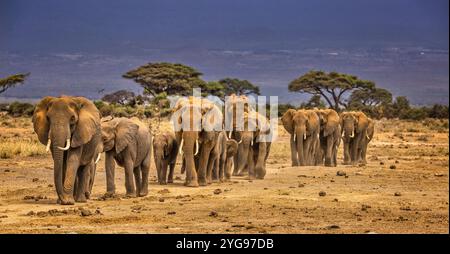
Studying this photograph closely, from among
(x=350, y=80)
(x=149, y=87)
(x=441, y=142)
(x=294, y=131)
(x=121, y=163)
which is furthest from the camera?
(x=350, y=80)

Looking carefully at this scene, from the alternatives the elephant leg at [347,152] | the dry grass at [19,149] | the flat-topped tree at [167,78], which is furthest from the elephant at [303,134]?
the flat-topped tree at [167,78]

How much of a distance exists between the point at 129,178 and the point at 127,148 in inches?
23.1

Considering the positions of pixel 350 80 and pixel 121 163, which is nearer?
pixel 121 163

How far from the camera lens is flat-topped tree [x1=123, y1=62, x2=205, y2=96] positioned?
73.4 m

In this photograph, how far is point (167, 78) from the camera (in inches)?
2938

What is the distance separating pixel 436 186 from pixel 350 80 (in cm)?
5760

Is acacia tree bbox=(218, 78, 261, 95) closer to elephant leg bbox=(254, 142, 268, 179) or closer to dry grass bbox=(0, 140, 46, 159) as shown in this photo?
dry grass bbox=(0, 140, 46, 159)

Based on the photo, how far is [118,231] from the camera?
15.6 meters

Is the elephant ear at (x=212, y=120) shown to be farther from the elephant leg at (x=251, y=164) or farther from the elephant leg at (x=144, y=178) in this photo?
the elephant leg at (x=144, y=178)

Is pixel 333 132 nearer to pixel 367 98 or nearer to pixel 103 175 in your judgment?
pixel 103 175

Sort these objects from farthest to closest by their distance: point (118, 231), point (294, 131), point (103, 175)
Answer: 1. point (294, 131)
2. point (103, 175)
3. point (118, 231)

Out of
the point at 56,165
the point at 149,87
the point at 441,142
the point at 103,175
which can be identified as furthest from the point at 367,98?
the point at 56,165

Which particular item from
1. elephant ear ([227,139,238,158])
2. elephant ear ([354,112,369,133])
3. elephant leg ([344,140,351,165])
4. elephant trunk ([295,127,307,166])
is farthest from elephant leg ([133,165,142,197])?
elephant ear ([354,112,369,133])

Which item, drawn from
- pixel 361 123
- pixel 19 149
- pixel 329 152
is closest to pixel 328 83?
pixel 361 123
